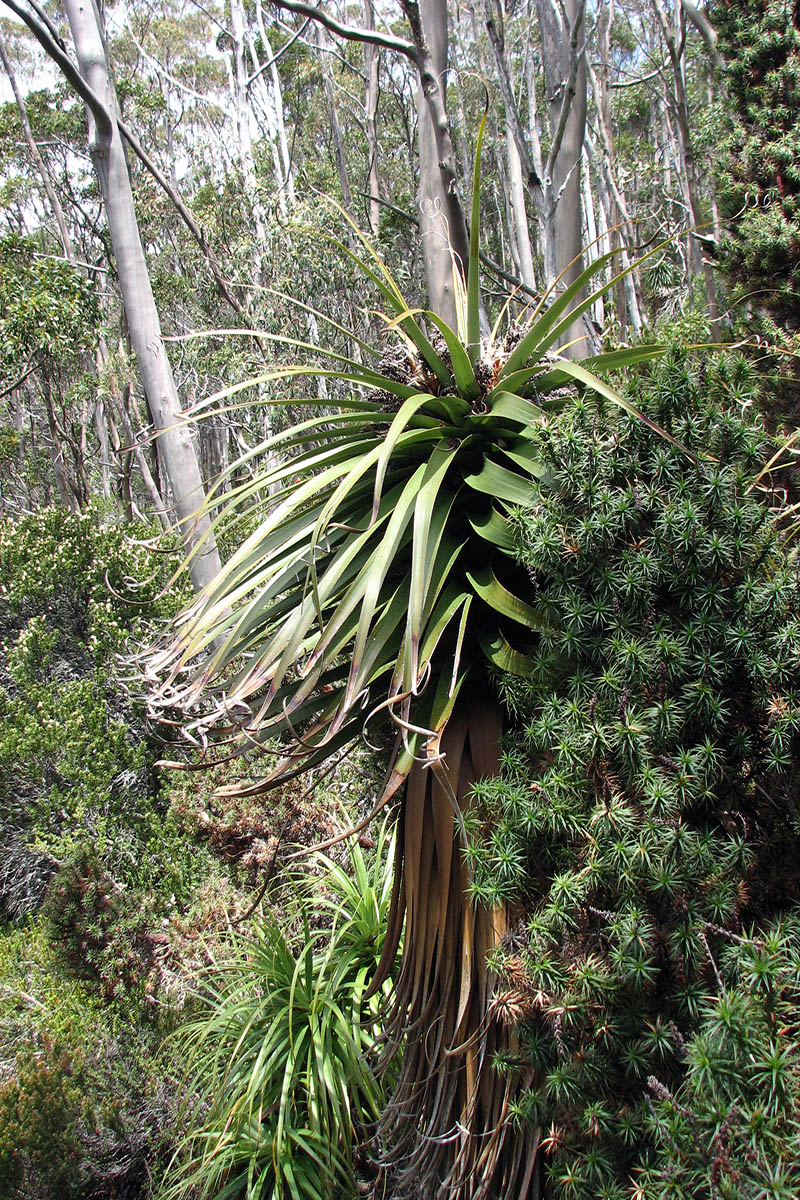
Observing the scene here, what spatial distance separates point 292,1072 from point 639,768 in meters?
2.05

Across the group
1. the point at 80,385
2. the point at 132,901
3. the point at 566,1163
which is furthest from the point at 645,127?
the point at 566,1163

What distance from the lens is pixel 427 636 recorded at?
2043 mm

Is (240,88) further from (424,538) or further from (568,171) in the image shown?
(424,538)

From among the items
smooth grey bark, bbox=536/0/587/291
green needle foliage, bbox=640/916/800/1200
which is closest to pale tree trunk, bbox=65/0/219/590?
smooth grey bark, bbox=536/0/587/291

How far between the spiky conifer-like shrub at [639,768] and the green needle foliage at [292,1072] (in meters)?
1.15

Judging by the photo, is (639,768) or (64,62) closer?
(639,768)

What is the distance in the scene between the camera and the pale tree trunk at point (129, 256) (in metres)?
7.53

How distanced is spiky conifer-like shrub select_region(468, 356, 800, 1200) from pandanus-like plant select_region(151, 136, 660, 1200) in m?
0.15

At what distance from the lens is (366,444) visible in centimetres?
235

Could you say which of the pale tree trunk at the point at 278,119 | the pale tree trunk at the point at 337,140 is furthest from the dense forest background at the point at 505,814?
the pale tree trunk at the point at 278,119

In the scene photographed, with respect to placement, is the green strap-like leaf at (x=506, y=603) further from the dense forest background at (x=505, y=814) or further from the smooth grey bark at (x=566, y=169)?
the smooth grey bark at (x=566, y=169)

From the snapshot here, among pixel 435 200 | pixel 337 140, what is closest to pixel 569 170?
pixel 435 200

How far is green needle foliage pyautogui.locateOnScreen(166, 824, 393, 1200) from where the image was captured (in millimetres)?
2941

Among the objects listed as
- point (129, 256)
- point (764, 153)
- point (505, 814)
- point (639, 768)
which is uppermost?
point (129, 256)
